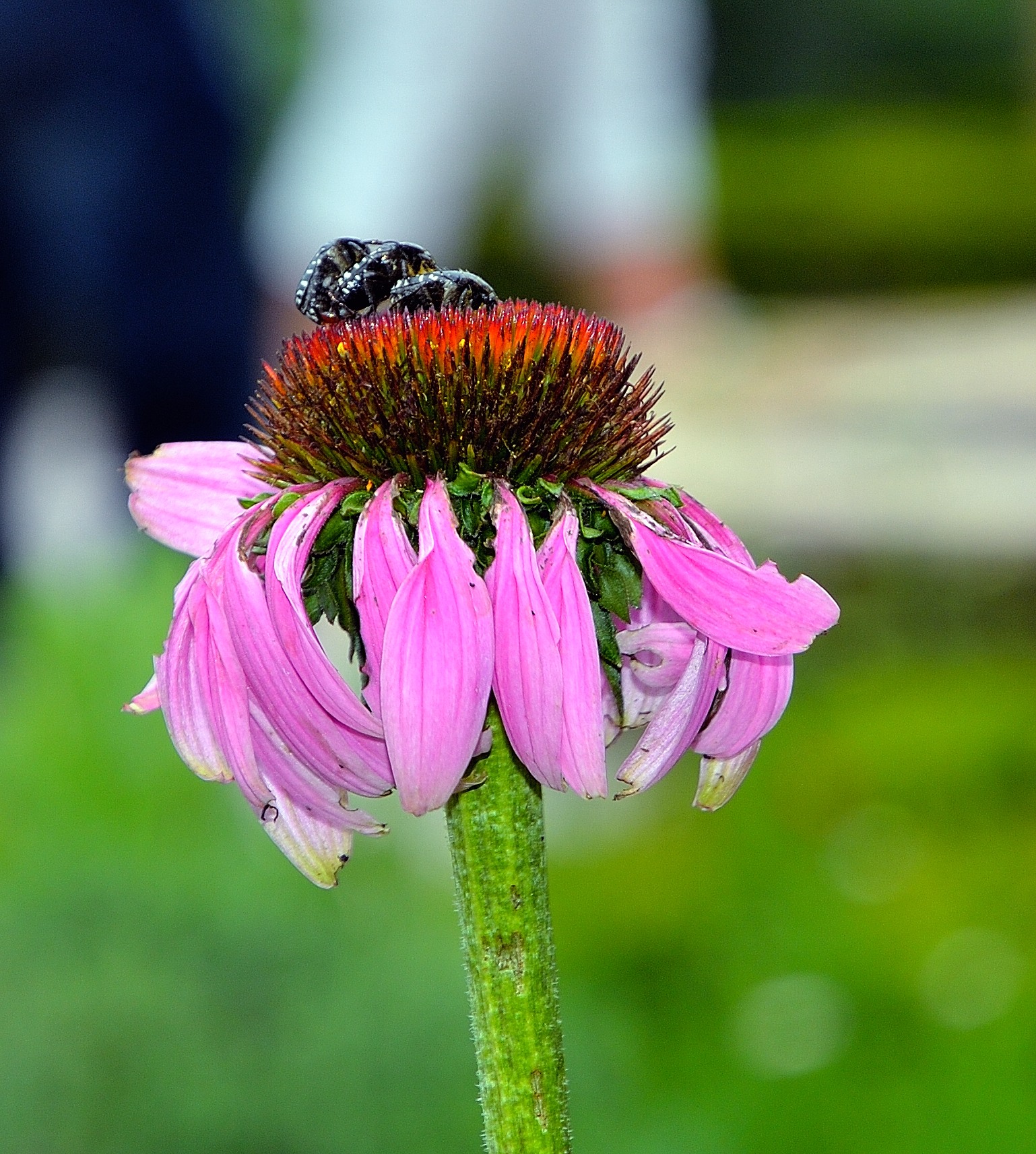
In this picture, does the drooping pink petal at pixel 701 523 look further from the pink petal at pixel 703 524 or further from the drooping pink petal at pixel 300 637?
the drooping pink petal at pixel 300 637

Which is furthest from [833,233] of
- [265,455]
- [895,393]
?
[265,455]

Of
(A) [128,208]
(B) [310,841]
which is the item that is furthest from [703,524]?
(A) [128,208]

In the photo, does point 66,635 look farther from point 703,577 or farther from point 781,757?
point 703,577

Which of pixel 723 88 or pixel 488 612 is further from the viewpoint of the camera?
pixel 723 88

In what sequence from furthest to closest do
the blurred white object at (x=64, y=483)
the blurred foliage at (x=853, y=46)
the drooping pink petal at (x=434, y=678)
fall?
the blurred foliage at (x=853, y=46) < the blurred white object at (x=64, y=483) < the drooping pink petal at (x=434, y=678)

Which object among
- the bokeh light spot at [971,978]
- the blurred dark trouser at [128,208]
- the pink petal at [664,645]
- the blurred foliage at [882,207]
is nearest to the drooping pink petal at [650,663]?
the pink petal at [664,645]

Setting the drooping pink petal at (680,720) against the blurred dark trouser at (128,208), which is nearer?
the drooping pink petal at (680,720)

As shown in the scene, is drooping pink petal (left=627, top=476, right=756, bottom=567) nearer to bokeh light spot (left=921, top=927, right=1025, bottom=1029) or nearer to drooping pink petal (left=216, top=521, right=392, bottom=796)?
drooping pink petal (left=216, top=521, right=392, bottom=796)

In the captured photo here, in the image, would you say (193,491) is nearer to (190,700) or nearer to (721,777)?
(190,700)
